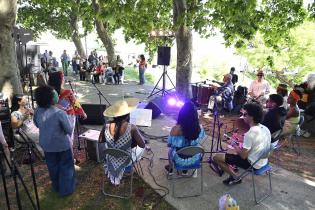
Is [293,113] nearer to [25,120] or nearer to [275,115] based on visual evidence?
[275,115]

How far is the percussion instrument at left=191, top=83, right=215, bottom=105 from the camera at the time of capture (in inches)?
405

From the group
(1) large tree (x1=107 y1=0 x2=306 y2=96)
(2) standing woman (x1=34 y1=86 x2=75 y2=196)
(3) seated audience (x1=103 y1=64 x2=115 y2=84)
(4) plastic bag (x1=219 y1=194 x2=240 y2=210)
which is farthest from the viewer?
(3) seated audience (x1=103 y1=64 x2=115 y2=84)

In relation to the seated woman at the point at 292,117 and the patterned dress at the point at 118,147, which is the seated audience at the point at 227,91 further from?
the patterned dress at the point at 118,147

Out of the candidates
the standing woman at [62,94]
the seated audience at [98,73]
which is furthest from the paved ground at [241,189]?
the seated audience at [98,73]

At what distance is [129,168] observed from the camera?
4.69 metres

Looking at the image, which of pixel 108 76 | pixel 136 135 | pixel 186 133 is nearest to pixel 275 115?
pixel 186 133

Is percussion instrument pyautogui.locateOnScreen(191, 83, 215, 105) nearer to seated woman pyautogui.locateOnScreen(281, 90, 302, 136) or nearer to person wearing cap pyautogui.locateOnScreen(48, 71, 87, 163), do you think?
seated woman pyautogui.locateOnScreen(281, 90, 302, 136)

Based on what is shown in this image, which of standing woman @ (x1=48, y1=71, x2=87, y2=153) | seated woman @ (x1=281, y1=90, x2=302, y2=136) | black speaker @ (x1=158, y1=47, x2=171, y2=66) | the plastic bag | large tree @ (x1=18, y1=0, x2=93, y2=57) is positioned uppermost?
large tree @ (x1=18, y1=0, x2=93, y2=57)

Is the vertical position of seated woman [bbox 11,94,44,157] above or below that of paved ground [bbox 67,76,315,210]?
above

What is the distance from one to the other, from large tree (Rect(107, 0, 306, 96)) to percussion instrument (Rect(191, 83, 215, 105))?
0.78 metres

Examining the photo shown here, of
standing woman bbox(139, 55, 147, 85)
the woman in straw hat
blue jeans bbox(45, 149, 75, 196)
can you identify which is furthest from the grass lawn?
standing woman bbox(139, 55, 147, 85)

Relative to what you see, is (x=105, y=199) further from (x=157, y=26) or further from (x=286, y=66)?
(x=286, y=66)

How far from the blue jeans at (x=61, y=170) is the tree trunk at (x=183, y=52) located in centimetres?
623

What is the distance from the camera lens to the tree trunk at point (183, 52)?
9224mm
